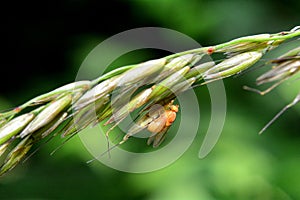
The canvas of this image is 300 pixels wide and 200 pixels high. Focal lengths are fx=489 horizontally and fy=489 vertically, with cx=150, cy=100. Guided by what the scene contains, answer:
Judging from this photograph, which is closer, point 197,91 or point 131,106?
point 131,106

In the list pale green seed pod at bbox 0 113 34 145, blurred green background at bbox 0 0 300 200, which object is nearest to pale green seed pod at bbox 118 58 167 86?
pale green seed pod at bbox 0 113 34 145

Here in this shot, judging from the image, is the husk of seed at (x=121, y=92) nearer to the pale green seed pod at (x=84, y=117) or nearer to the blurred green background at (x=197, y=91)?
the pale green seed pod at (x=84, y=117)

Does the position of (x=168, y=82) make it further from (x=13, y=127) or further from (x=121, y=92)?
(x=13, y=127)

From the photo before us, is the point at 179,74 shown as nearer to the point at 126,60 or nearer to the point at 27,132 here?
the point at 27,132

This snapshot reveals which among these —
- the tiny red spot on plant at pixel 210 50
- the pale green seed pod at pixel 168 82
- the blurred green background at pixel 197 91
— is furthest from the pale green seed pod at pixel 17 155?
the blurred green background at pixel 197 91

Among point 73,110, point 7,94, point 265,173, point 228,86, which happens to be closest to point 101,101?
point 73,110

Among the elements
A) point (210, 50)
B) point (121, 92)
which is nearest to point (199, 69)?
point (210, 50)
